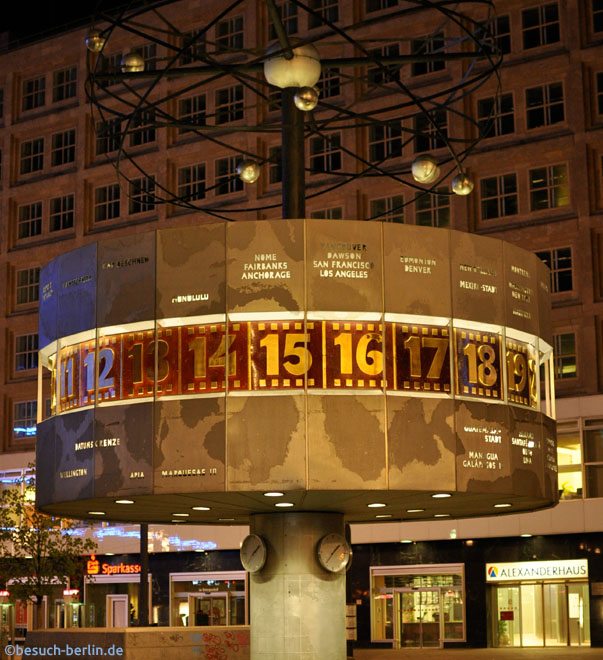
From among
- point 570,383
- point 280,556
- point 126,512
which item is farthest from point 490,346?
point 570,383

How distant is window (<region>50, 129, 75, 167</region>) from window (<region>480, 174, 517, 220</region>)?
86.4 ft

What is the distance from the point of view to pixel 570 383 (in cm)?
5394

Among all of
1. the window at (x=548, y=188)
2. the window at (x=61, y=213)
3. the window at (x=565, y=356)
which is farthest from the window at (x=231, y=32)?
the window at (x=565, y=356)

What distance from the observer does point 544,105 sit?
5688 centimetres

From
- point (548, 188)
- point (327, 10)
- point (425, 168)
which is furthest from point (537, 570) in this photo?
point (425, 168)

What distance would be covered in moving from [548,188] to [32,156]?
108 ft

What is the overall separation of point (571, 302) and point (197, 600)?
2460 centimetres

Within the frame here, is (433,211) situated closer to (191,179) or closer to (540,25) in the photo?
(540,25)

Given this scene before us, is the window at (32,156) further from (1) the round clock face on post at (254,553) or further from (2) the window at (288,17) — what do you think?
(1) the round clock face on post at (254,553)

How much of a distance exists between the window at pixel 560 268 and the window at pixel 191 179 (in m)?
20.4

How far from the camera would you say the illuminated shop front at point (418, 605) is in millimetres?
55406

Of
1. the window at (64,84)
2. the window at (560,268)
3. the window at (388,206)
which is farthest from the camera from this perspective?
the window at (64,84)

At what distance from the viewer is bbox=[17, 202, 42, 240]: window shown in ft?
239

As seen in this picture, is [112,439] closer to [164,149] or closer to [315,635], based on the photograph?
[315,635]
